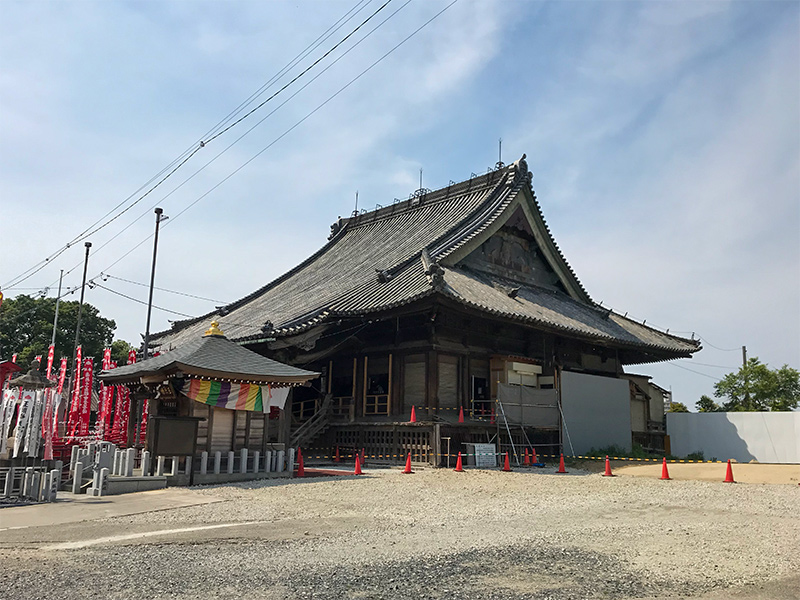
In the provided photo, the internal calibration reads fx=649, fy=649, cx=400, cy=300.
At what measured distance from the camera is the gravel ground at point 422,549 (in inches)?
235

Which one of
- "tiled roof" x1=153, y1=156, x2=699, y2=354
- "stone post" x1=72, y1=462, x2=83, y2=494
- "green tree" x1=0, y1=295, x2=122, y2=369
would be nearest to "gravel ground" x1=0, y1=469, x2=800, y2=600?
"stone post" x1=72, y1=462, x2=83, y2=494

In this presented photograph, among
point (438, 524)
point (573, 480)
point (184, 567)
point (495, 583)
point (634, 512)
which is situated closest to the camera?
point (495, 583)

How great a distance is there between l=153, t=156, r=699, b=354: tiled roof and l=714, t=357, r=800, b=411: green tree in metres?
9.98

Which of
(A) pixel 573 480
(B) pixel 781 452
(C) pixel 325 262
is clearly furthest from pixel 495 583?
(C) pixel 325 262

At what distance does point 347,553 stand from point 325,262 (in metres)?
25.5

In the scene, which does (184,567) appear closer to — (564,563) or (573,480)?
(564,563)

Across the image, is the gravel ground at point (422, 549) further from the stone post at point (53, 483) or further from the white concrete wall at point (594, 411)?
the white concrete wall at point (594, 411)

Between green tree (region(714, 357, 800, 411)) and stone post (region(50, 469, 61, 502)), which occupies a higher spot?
green tree (region(714, 357, 800, 411))

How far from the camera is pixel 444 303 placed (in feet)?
63.3

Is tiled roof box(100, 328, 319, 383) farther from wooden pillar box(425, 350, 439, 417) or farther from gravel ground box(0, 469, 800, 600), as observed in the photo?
wooden pillar box(425, 350, 439, 417)

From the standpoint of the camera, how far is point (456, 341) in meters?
21.8

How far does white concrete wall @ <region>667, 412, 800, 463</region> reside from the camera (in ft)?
83.8

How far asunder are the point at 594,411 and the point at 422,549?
59.8ft

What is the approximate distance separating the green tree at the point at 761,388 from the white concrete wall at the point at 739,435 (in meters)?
10.6
